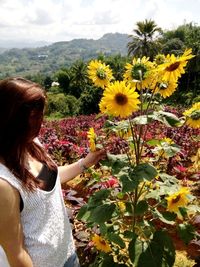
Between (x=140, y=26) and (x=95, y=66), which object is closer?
(x=95, y=66)

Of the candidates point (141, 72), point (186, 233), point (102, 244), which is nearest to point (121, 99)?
point (141, 72)

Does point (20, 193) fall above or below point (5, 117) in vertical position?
below

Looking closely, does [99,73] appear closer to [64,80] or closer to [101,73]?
[101,73]

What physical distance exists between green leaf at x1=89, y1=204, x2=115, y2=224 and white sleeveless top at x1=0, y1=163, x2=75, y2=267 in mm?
160

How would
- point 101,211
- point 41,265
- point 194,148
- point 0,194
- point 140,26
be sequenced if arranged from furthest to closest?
point 140,26
point 194,148
point 101,211
point 41,265
point 0,194

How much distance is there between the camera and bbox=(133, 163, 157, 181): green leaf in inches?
79.5

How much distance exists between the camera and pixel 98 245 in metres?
2.79

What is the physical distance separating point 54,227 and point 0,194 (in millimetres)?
548

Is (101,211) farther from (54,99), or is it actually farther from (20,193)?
(54,99)

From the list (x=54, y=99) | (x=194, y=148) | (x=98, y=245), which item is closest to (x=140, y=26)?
(x=54, y=99)

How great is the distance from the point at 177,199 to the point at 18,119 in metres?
1.04

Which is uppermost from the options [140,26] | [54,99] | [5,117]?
[5,117]

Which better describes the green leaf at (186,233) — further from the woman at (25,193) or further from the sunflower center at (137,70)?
Answer: the sunflower center at (137,70)

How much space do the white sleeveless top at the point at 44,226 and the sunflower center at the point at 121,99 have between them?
57 centimetres
